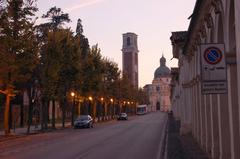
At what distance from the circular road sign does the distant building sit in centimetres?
17161

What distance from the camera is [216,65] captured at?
34.7ft

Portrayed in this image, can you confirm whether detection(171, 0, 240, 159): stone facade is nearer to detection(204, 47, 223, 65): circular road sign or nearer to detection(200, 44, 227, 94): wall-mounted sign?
detection(204, 47, 223, 65): circular road sign

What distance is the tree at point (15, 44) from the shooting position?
36.4 metres

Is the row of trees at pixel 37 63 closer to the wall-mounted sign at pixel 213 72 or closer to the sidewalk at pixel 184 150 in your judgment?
the sidewalk at pixel 184 150

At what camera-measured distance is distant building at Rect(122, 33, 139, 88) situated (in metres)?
184

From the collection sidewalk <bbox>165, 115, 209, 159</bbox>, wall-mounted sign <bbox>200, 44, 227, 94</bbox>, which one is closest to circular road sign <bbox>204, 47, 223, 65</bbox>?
wall-mounted sign <bbox>200, 44, 227, 94</bbox>

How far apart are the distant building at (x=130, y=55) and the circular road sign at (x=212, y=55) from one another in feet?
563

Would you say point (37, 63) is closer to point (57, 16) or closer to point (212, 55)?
point (212, 55)

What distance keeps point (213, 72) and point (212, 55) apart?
373 mm

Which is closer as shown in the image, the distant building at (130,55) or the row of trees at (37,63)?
the row of trees at (37,63)

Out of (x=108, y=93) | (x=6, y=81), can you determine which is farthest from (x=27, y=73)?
(x=108, y=93)

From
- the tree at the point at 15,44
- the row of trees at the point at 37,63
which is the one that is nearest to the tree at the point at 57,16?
the row of trees at the point at 37,63

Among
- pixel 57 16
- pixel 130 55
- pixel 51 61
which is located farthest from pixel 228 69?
pixel 130 55

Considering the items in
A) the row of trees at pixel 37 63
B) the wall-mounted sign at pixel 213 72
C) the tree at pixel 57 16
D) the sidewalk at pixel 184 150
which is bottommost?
the sidewalk at pixel 184 150
